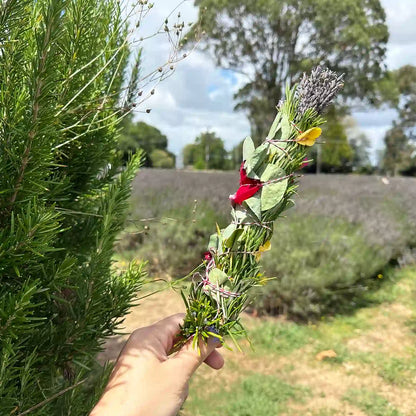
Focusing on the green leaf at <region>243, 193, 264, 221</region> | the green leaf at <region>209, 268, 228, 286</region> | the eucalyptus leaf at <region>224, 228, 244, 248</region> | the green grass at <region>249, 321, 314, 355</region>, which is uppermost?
the green leaf at <region>243, 193, 264, 221</region>

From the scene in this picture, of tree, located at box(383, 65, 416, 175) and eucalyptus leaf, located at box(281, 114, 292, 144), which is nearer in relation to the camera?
eucalyptus leaf, located at box(281, 114, 292, 144)

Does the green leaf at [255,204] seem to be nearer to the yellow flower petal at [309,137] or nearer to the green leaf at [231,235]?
the green leaf at [231,235]

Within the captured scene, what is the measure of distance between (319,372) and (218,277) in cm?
420

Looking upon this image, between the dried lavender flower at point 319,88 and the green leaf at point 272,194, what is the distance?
21 cm

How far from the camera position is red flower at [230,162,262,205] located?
1.18 m

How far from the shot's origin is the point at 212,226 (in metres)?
7.34

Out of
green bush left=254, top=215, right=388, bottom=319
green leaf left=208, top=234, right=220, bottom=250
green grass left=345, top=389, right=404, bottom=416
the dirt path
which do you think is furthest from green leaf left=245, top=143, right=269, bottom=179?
green bush left=254, top=215, right=388, bottom=319

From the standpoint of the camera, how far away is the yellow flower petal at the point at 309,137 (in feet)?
3.61

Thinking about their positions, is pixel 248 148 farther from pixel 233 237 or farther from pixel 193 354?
pixel 193 354

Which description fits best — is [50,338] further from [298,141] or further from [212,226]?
[212,226]

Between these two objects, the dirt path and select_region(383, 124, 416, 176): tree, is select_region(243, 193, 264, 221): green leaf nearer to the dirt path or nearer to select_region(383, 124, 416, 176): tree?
the dirt path

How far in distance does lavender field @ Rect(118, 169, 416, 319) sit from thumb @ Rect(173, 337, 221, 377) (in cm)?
398

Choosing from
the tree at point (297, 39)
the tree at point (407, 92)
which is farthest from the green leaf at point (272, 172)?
the tree at point (407, 92)

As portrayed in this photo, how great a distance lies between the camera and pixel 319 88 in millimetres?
1119
